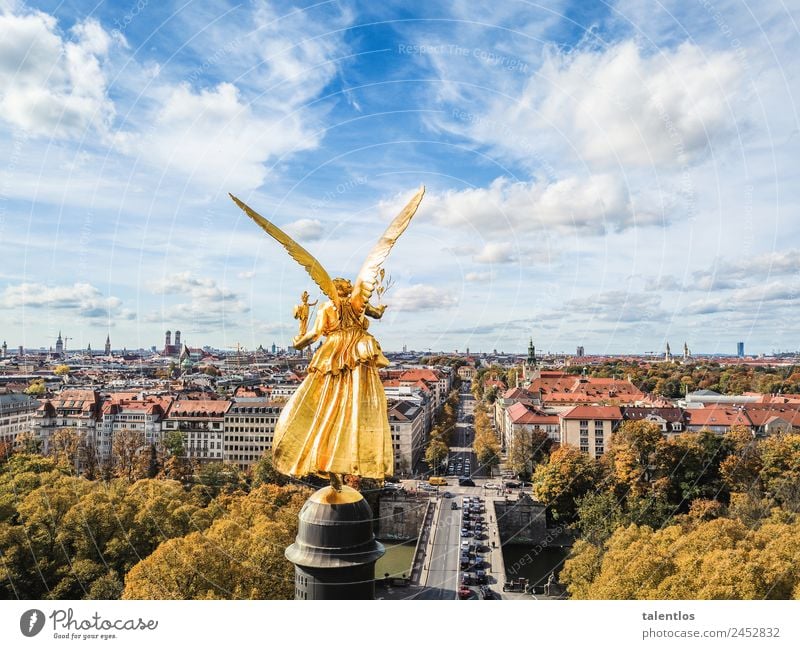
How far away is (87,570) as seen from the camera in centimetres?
1864

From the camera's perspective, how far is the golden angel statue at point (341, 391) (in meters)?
9.58

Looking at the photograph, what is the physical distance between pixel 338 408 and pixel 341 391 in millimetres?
285

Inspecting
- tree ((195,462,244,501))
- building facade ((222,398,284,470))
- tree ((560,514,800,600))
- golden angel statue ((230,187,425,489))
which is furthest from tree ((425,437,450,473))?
golden angel statue ((230,187,425,489))

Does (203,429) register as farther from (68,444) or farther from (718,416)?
(718,416)

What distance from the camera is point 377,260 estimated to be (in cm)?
1013

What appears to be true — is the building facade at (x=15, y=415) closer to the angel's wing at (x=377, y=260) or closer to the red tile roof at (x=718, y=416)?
the angel's wing at (x=377, y=260)

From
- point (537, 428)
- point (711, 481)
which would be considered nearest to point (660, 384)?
point (537, 428)

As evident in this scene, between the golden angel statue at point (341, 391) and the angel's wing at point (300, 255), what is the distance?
0.02 meters

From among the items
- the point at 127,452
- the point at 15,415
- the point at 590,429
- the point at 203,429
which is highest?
the point at 15,415

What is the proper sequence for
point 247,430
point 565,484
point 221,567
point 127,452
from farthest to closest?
1. point 247,430
2. point 127,452
3. point 565,484
4. point 221,567
